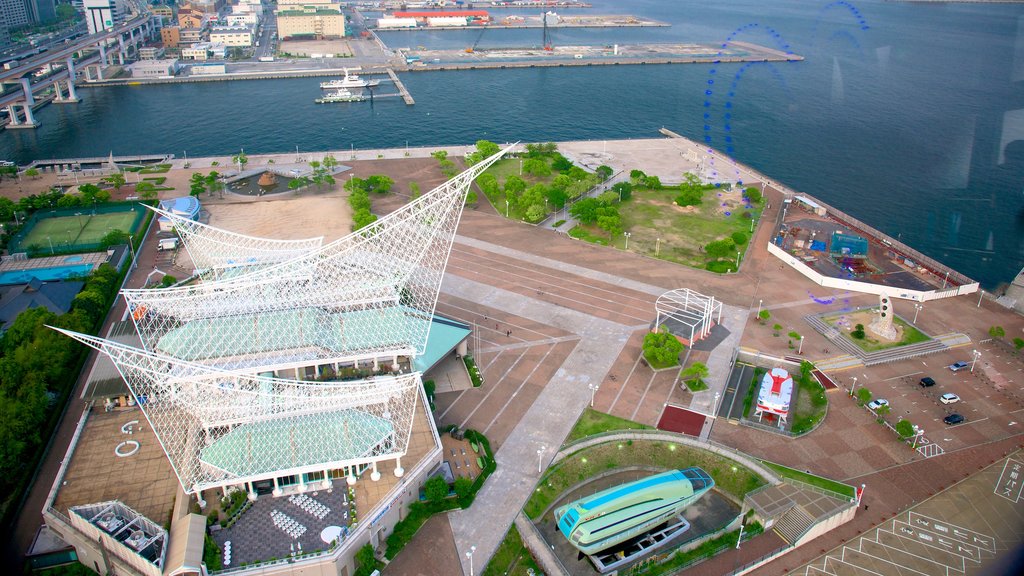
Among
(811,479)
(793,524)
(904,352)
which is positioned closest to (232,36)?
(904,352)

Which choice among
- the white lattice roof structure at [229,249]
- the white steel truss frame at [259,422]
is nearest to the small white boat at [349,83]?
the white lattice roof structure at [229,249]

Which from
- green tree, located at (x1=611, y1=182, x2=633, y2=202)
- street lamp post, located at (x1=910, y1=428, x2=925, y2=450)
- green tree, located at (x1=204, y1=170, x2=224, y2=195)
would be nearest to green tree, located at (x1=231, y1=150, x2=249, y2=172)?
green tree, located at (x1=204, y1=170, x2=224, y2=195)

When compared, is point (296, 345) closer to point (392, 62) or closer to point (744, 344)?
point (744, 344)

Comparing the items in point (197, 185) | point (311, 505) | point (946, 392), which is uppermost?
point (197, 185)

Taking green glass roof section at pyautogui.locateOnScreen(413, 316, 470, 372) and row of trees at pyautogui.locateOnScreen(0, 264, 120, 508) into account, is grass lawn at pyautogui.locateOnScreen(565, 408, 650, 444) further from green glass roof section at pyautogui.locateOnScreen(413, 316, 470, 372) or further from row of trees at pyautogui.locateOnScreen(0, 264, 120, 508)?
row of trees at pyautogui.locateOnScreen(0, 264, 120, 508)

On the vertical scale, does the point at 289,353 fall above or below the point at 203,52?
below

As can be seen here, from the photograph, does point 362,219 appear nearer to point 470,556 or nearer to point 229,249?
point 229,249

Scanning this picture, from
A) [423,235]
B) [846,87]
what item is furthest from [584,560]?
[846,87]
